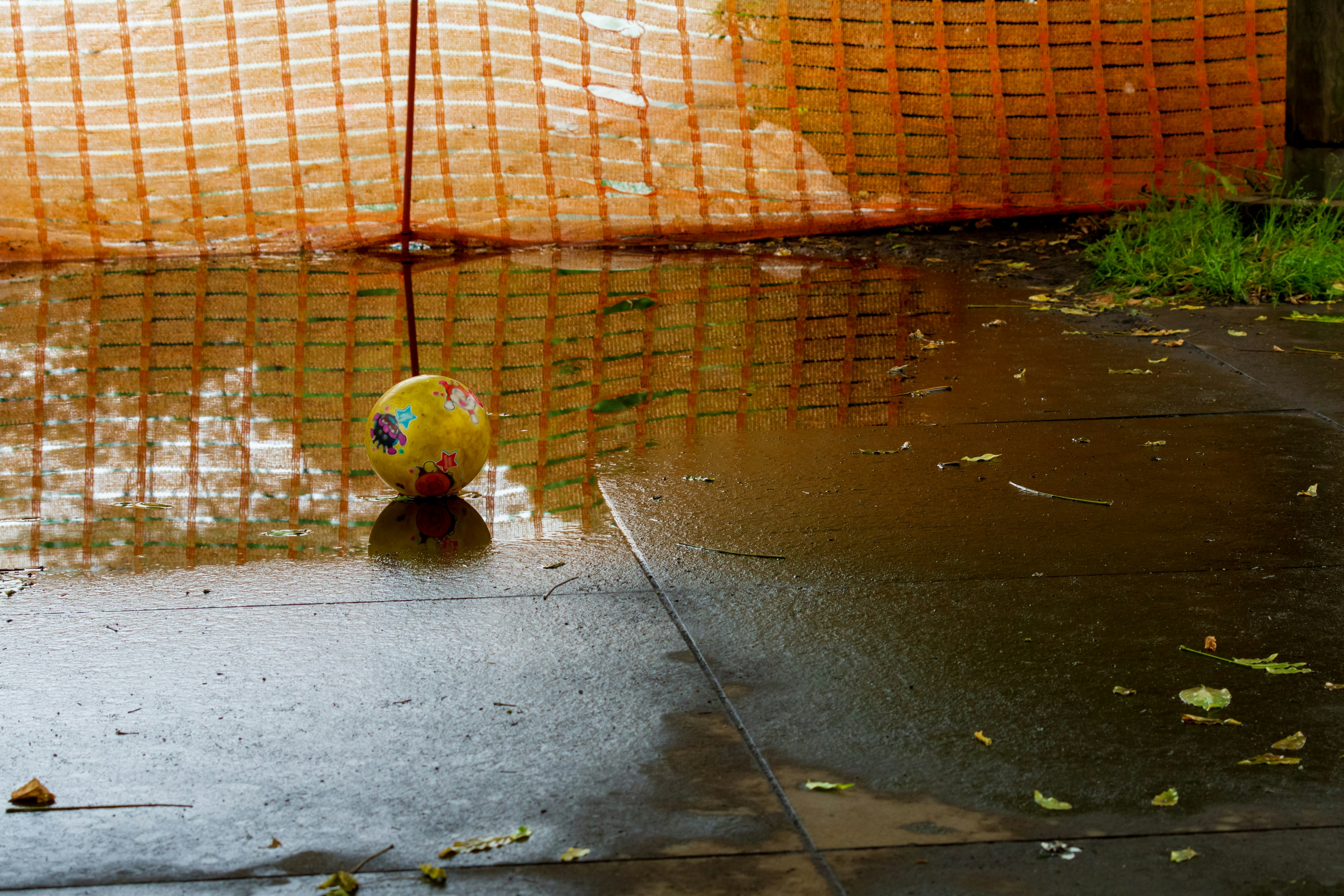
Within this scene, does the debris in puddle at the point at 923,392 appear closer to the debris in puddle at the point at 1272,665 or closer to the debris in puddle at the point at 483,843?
the debris in puddle at the point at 1272,665

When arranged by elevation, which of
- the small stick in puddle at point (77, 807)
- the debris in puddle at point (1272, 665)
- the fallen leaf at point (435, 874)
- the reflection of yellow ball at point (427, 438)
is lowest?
the fallen leaf at point (435, 874)

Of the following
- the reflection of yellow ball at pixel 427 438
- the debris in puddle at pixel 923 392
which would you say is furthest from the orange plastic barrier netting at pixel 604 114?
the reflection of yellow ball at pixel 427 438

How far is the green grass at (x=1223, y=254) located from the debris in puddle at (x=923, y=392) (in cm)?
210

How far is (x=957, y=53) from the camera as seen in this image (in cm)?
923

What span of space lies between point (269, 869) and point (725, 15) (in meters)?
8.00

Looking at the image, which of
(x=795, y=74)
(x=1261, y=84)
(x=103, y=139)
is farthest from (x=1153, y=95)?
(x=103, y=139)

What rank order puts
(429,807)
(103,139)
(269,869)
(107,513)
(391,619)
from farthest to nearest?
(103,139)
(107,513)
(391,619)
(429,807)
(269,869)

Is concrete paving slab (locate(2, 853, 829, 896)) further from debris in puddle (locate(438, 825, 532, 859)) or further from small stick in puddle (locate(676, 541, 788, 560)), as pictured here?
small stick in puddle (locate(676, 541, 788, 560))

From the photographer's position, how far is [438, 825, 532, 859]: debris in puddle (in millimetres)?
2338

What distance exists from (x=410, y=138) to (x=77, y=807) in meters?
6.19

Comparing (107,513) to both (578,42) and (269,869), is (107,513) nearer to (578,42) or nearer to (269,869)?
(269,869)

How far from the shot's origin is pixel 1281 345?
5.82m

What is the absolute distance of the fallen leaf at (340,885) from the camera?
7.28ft

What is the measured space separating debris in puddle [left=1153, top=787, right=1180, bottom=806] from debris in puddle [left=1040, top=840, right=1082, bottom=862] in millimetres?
234
